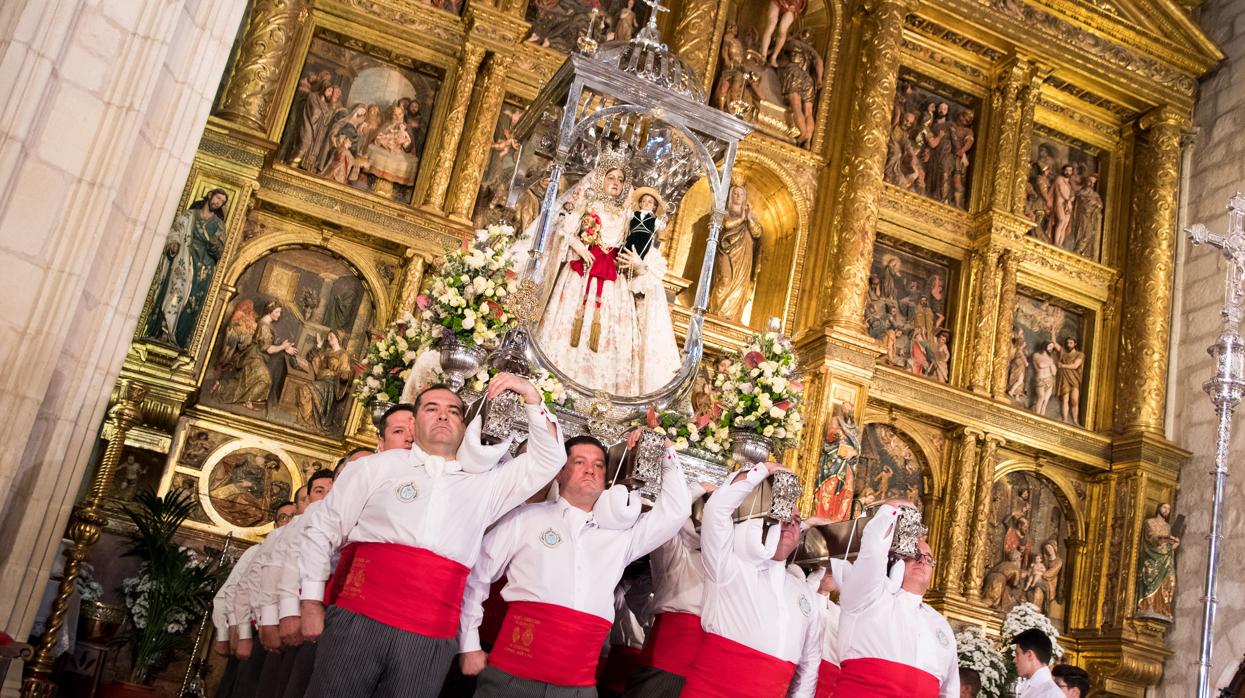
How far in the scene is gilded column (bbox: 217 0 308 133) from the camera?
34.1ft

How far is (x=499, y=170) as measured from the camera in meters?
11.8

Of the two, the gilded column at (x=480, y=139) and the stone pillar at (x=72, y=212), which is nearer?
the stone pillar at (x=72, y=212)

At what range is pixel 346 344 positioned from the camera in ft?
35.7

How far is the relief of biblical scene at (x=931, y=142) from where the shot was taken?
13961 millimetres

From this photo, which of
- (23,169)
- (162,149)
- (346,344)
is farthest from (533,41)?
(23,169)

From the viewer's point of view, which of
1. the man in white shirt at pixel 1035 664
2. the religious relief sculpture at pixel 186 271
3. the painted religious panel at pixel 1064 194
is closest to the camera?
the man in white shirt at pixel 1035 664

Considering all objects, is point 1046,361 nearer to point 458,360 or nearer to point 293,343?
point 293,343

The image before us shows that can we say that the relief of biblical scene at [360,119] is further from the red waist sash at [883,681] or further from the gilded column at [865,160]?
the red waist sash at [883,681]

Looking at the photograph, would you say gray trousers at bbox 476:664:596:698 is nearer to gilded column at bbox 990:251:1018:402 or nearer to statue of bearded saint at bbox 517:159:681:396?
statue of bearded saint at bbox 517:159:681:396

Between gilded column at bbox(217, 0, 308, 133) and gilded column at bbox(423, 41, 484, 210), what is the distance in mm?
1634

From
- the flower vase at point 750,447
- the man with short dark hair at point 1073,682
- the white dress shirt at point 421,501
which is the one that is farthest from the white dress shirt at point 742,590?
the man with short dark hair at point 1073,682

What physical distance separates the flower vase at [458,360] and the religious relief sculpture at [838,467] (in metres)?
4.89

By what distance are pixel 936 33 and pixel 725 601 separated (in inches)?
422

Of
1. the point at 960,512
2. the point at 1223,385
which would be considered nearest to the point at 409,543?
the point at 1223,385
